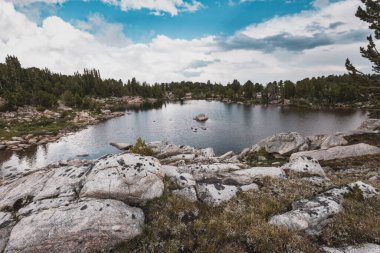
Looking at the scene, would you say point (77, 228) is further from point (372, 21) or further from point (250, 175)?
point (372, 21)

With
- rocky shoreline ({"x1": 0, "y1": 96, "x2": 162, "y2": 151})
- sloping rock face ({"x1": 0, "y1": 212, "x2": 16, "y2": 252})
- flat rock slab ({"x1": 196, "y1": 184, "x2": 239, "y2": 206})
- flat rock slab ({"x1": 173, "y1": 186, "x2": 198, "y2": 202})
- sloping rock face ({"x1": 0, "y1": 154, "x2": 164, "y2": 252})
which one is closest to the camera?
sloping rock face ({"x1": 0, "y1": 154, "x2": 164, "y2": 252})

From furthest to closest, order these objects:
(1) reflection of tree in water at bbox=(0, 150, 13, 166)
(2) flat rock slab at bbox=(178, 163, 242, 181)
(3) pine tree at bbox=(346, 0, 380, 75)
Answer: (1) reflection of tree in water at bbox=(0, 150, 13, 166) < (3) pine tree at bbox=(346, 0, 380, 75) < (2) flat rock slab at bbox=(178, 163, 242, 181)

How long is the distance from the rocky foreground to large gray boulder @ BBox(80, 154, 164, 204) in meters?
0.05

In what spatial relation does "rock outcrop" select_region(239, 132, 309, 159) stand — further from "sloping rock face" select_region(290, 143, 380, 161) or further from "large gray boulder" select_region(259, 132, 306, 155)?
"sloping rock face" select_region(290, 143, 380, 161)

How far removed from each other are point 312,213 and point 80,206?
448 inches

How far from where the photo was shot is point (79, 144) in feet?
218

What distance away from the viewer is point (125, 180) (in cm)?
1288

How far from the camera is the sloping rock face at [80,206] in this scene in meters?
10.0

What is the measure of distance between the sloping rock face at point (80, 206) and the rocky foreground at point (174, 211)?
0.04 m

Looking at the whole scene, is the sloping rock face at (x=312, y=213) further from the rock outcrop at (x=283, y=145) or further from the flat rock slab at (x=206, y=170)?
the rock outcrop at (x=283, y=145)

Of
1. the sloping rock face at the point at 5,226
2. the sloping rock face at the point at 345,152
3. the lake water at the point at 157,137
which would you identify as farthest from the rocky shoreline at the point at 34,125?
the sloping rock face at the point at 345,152

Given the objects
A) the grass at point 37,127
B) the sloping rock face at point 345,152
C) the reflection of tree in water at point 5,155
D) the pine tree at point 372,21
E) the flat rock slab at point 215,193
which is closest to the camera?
the flat rock slab at point 215,193

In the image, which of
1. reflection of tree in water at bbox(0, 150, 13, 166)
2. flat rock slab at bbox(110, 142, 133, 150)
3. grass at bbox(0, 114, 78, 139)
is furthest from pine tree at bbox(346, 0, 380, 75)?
grass at bbox(0, 114, 78, 139)

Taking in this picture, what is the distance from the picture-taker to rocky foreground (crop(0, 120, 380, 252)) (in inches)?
397
